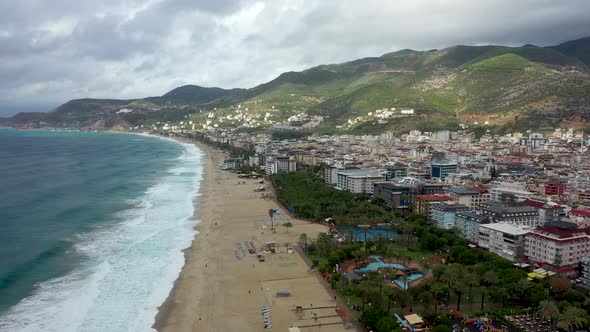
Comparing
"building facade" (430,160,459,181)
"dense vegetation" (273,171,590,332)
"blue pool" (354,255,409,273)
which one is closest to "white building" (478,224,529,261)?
"dense vegetation" (273,171,590,332)

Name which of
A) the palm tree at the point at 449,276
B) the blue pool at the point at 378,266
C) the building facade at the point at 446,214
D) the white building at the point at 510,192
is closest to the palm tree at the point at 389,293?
the palm tree at the point at 449,276

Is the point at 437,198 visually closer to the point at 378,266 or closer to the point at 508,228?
the point at 508,228

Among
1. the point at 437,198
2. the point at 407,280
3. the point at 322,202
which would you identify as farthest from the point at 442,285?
the point at 322,202

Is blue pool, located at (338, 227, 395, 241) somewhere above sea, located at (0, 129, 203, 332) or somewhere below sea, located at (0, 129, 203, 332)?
below

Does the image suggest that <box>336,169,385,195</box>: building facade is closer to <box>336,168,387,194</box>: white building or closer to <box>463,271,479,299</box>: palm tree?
<box>336,168,387,194</box>: white building

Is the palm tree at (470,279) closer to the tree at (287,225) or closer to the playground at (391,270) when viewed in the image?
the playground at (391,270)
